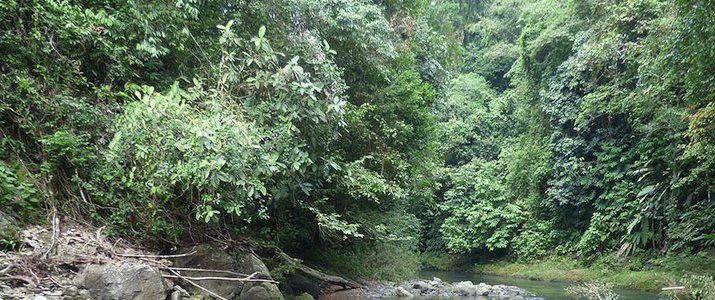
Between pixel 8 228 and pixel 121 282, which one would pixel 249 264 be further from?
pixel 8 228

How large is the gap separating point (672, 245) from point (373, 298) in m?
10.1

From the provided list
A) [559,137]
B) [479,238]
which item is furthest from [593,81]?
[479,238]

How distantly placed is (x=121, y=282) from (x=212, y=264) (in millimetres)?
1729

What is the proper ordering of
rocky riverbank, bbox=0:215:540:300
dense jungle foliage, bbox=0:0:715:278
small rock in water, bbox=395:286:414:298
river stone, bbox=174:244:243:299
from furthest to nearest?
small rock in water, bbox=395:286:414:298 < river stone, bbox=174:244:243:299 < dense jungle foliage, bbox=0:0:715:278 < rocky riverbank, bbox=0:215:540:300

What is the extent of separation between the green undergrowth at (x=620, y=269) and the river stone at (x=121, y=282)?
1015cm

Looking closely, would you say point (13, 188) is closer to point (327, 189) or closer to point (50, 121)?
point (50, 121)

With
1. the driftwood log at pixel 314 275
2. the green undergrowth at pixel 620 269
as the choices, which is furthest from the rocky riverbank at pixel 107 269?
the green undergrowth at pixel 620 269

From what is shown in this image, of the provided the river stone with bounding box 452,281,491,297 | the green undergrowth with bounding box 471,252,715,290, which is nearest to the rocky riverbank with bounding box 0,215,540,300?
the river stone with bounding box 452,281,491,297

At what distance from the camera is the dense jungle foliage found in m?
5.95

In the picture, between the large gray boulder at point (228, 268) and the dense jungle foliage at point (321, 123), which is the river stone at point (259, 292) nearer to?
the large gray boulder at point (228, 268)

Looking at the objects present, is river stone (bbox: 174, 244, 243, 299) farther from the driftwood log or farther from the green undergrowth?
the green undergrowth

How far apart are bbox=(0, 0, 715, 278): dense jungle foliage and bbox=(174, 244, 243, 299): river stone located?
0.78ft

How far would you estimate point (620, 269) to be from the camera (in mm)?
17281

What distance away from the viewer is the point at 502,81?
35.4m
